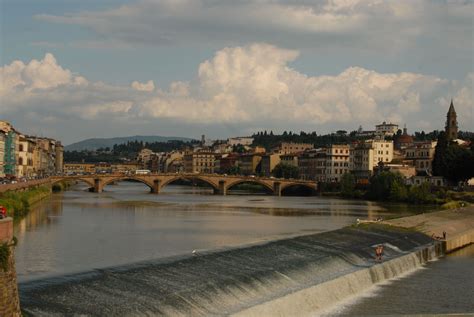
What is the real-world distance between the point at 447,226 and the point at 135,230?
21.7 metres

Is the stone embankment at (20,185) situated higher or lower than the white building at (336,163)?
lower

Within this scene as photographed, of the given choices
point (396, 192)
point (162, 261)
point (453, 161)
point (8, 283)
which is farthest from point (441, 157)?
point (8, 283)

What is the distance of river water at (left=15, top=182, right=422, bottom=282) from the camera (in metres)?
32.8

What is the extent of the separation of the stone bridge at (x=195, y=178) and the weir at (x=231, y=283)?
79.2 meters

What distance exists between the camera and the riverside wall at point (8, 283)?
16203 millimetres

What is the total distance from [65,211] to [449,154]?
53.2m

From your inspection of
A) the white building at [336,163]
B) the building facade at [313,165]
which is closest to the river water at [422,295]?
the white building at [336,163]

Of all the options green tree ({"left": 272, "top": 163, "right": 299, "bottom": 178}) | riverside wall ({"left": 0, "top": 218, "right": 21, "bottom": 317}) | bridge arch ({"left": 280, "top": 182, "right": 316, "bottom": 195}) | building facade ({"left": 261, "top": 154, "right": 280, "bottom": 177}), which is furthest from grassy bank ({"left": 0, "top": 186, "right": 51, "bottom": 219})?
building facade ({"left": 261, "top": 154, "right": 280, "bottom": 177})

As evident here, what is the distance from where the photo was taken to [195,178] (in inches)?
4729

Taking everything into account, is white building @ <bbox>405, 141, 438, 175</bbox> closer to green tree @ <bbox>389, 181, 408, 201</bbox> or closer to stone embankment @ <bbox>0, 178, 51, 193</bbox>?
green tree @ <bbox>389, 181, 408, 201</bbox>

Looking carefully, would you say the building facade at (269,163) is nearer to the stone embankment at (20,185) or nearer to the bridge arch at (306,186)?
the bridge arch at (306,186)

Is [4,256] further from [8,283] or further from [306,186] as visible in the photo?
[306,186]

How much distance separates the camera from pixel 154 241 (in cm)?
4106

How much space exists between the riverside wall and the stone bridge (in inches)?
3657
